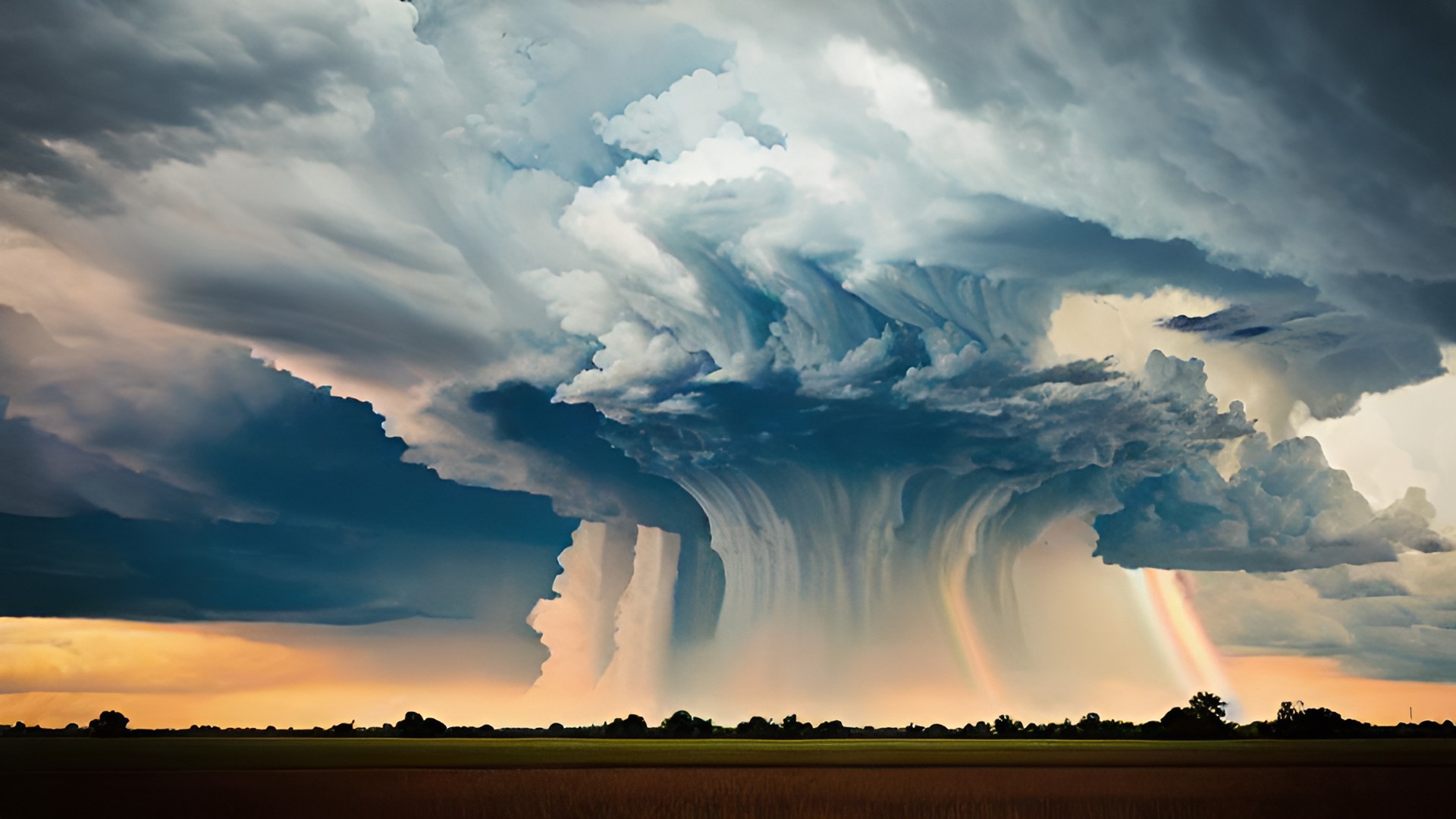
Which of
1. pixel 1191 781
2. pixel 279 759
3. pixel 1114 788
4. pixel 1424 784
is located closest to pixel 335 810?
pixel 1114 788

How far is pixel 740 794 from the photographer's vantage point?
54.2 meters

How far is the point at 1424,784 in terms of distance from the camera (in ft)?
203

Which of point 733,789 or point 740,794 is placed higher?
point 733,789

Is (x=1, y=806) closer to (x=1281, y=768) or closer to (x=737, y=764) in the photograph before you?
(x=737, y=764)

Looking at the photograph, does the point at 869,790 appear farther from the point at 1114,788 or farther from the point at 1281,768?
the point at 1281,768

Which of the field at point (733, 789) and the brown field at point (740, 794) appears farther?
the field at point (733, 789)

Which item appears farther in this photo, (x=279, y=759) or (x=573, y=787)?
(x=279, y=759)

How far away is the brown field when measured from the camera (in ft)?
153

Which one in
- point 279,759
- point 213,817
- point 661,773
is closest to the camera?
point 213,817

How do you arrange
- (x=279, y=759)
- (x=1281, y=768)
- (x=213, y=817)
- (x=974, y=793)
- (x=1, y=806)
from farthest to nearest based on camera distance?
(x=279, y=759), (x=1281, y=768), (x=974, y=793), (x=1, y=806), (x=213, y=817)

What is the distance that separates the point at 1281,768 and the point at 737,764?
39.8 metres

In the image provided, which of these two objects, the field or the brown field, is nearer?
the brown field

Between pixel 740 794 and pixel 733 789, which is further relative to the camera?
pixel 733 789

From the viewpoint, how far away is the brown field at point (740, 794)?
46.7m
